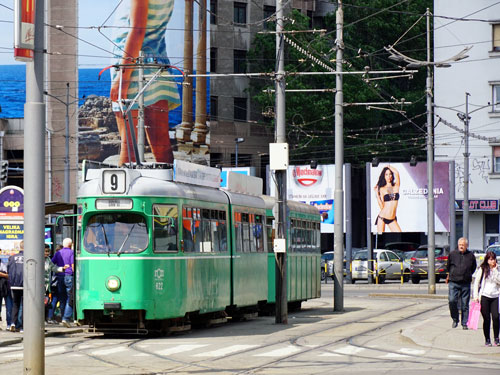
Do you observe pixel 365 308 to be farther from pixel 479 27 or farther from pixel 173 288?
pixel 479 27

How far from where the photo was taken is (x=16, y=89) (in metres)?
62.4

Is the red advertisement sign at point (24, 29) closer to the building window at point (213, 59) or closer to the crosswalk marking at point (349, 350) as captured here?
the crosswalk marking at point (349, 350)

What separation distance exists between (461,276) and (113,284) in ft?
21.0

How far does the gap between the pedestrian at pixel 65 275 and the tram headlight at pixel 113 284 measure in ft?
8.00

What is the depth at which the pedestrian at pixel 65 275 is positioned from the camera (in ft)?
73.5

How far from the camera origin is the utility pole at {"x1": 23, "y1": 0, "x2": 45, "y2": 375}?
12.4 meters

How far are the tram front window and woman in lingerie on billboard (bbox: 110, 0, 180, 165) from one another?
3904cm

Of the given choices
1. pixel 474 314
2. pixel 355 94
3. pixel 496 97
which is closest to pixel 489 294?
pixel 474 314

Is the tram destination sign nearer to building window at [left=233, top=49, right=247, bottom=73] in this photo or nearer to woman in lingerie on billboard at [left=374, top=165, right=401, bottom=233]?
woman in lingerie on billboard at [left=374, top=165, right=401, bottom=233]

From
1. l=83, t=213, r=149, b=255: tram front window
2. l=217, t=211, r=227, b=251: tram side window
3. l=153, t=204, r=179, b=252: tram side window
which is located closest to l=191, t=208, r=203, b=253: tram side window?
l=153, t=204, r=179, b=252: tram side window

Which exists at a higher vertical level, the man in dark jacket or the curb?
the man in dark jacket

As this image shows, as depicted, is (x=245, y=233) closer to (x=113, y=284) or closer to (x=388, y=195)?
(x=113, y=284)

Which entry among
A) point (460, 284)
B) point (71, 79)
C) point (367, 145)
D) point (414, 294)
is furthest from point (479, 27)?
point (460, 284)

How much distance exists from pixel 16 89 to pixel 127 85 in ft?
20.7
